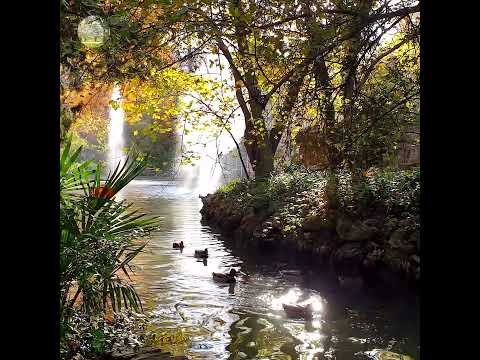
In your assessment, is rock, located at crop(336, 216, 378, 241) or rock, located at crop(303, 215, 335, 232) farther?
rock, located at crop(303, 215, 335, 232)

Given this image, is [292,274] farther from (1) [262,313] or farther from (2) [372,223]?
(1) [262,313]

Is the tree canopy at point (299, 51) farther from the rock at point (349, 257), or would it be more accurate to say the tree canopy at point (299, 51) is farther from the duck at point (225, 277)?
the duck at point (225, 277)

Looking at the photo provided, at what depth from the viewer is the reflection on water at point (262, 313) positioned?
6750 millimetres

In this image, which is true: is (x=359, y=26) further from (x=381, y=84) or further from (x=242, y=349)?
(x=242, y=349)

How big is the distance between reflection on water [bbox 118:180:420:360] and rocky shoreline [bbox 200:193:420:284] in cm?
65

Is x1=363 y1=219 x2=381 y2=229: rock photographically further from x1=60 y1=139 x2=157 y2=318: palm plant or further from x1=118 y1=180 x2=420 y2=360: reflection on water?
x1=60 y1=139 x2=157 y2=318: palm plant

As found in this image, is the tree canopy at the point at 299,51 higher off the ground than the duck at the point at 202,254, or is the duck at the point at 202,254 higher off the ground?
the tree canopy at the point at 299,51

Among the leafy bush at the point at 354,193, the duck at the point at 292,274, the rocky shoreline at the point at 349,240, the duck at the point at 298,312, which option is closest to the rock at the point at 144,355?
the duck at the point at 298,312

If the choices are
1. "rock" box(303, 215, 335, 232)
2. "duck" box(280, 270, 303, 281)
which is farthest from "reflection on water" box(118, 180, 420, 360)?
"rock" box(303, 215, 335, 232)

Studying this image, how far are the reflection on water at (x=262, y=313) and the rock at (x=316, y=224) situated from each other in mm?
1310

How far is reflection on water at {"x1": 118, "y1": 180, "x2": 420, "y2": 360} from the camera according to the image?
675cm
